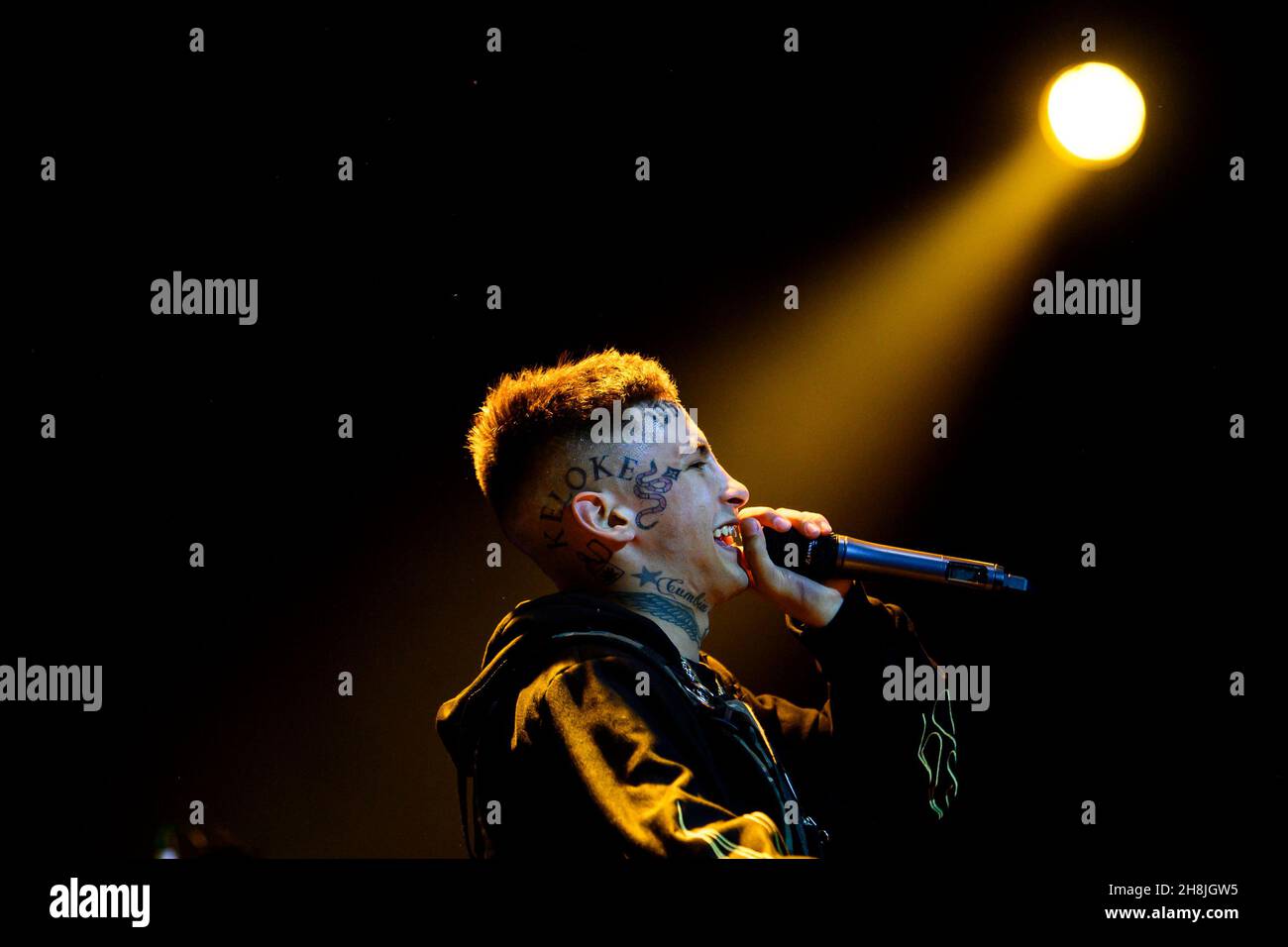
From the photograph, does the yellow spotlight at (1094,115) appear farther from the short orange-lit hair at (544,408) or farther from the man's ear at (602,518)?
the man's ear at (602,518)

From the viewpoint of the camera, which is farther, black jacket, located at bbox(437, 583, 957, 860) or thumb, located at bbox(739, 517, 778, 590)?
thumb, located at bbox(739, 517, 778, 590)

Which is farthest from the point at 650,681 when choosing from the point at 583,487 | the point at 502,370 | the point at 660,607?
the point at 502,370

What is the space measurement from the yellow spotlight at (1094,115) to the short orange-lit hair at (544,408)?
1198 millimetres

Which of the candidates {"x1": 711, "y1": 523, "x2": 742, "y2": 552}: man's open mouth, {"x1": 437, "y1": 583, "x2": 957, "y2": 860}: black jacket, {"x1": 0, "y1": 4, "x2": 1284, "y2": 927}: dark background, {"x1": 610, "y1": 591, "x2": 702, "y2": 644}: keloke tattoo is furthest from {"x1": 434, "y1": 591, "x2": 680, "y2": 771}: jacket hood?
{"x1": 0, "y1": 4, "x2": 1284, "y2": 927}: dark background

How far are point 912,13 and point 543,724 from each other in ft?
6.30

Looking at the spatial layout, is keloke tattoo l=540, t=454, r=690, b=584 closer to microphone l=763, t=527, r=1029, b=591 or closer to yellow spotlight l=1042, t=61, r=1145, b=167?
microphone l=763, t=527, r=1029, b=591

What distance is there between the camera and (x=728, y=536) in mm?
1929

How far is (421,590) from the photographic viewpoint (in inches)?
103

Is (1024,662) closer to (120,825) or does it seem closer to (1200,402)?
(1200,402)

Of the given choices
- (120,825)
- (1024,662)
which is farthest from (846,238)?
(120,825)

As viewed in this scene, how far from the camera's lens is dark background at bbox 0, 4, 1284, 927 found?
2.39 meters

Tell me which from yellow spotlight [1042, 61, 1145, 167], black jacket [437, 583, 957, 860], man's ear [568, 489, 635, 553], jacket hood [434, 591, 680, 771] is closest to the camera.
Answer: black jacket [437, 583, 957, 860]

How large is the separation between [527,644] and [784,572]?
0.56 metres

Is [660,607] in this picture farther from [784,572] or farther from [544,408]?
[544,408]
